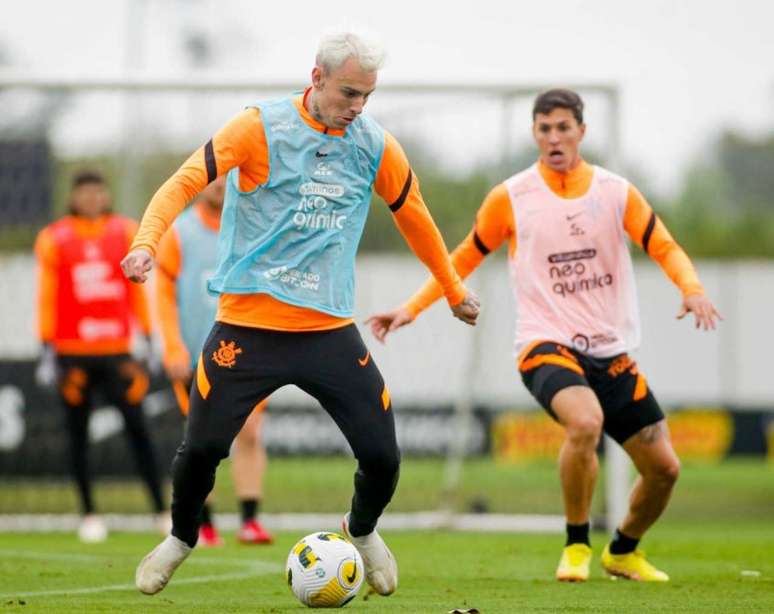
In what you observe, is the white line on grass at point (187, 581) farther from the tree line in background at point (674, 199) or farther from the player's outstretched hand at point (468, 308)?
the tree line in background at point (674, 199)

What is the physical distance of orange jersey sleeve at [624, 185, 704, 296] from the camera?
7.66 m

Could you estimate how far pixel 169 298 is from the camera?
33.8 feet

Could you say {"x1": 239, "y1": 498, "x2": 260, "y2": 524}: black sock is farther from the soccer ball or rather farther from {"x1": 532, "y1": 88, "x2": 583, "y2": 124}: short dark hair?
the soccer ball

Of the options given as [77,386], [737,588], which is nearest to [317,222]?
[737,588]

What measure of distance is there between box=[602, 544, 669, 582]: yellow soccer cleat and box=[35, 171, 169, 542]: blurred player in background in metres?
4.11

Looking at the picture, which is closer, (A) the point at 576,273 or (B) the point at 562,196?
(A) the point at 576,273

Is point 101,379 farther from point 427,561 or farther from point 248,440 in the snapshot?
point 427,561

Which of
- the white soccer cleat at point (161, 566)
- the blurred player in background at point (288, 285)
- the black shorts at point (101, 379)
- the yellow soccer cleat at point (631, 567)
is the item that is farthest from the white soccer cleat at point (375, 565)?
the black shorts at point (101, 379)

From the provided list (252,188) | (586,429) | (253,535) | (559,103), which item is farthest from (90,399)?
(252,188)

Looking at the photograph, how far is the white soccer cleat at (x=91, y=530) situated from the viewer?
11203mm

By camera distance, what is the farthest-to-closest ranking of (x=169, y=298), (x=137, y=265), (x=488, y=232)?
(x=169, y=298)
(x=488, y=232)
(x=137, y=265)

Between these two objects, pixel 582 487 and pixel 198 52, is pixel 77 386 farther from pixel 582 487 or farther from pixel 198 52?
pixel 198 52

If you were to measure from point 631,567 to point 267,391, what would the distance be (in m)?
2.63

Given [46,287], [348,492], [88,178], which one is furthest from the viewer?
[348,492]
